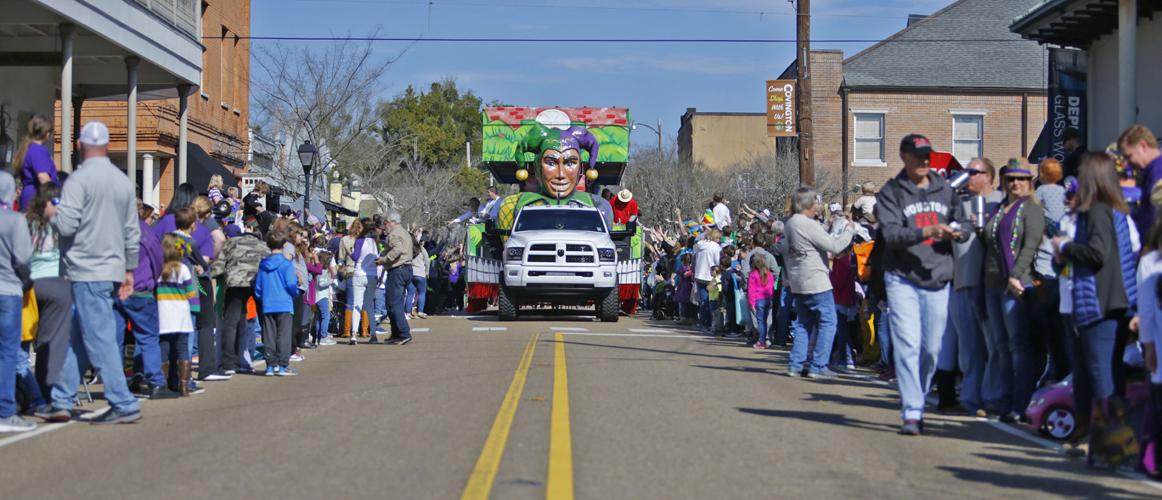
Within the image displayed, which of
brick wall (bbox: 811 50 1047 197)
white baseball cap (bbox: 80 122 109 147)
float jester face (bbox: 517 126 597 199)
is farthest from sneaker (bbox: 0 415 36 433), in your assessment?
brick wall (bbox: 811 50 1047 197)

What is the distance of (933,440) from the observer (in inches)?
396

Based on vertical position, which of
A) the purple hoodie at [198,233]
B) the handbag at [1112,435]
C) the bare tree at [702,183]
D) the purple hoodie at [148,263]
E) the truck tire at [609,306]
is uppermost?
the bare tree at [702,183]

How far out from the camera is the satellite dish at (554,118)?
32.1 meters

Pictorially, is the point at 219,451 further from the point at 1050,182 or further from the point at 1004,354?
the point at 1050,182

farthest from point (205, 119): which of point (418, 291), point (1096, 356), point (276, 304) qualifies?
point (1096, 356)

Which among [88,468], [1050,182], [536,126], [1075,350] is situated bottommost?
[88,468]

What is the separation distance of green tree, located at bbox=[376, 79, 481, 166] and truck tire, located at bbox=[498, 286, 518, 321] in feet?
161

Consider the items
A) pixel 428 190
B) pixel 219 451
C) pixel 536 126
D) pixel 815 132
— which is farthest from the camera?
pixel 428 190

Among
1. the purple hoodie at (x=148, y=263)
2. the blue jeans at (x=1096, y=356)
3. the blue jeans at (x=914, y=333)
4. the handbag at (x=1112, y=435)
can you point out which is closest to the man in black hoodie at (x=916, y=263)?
the blue jeans at (x=914, y=333)

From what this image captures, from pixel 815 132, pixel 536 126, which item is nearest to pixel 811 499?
pixel 536 126

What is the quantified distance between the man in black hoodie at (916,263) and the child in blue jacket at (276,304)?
731cm

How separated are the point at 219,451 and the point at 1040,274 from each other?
245 inches

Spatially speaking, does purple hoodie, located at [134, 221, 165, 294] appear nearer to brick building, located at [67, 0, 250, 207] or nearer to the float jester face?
brick building, located at [67, 0, 250, 207]

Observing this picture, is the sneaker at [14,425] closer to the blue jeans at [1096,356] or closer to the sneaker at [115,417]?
the sneaker at [115,417]
